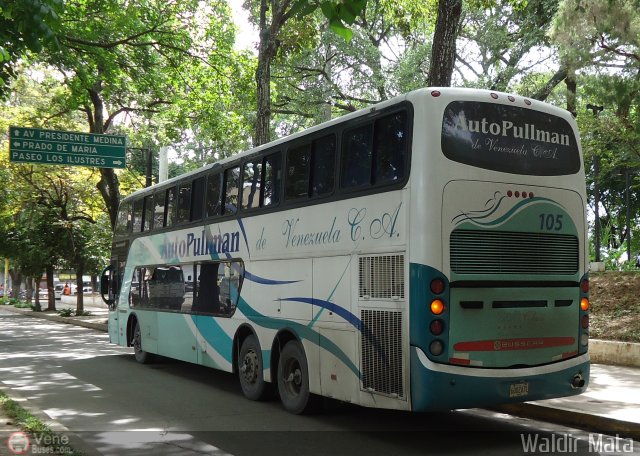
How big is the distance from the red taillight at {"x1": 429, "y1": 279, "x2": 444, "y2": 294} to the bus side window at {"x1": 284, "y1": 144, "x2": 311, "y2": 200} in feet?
8.91

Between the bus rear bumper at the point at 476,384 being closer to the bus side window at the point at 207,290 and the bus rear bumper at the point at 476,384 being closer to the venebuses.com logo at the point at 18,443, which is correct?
the venebuses.com logo at the point at 18,443

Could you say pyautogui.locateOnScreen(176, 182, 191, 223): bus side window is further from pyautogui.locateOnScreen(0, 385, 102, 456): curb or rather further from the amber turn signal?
the amber turn signal

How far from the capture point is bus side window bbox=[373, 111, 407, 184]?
7.48 metres

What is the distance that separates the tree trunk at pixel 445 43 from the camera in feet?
40.8

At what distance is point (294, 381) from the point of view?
9336 mm

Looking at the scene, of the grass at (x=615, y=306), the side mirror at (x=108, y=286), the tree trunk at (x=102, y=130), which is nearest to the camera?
the grass at (x=615, y=306)

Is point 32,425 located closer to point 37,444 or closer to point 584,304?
point 37,444

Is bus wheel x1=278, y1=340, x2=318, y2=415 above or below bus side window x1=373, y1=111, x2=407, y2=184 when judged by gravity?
below

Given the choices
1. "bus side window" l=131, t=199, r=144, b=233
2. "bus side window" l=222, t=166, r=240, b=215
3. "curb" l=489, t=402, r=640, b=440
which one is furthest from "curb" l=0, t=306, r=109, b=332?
"curb" l=489, t=402, r=640, b=440

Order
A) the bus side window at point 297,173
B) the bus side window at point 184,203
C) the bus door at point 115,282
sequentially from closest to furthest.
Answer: the bus side window at point 297,173 < the bus side window at point 184,203 < the bus door at point 115,282

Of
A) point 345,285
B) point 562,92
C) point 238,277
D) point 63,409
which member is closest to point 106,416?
point 63,409

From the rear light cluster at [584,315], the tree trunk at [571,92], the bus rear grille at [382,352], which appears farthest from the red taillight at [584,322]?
the tree trunk at [571,92]

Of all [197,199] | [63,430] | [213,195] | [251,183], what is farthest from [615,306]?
[63,430]

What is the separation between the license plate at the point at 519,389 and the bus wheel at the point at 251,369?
4.00 meters
